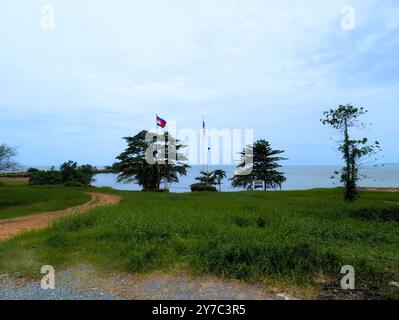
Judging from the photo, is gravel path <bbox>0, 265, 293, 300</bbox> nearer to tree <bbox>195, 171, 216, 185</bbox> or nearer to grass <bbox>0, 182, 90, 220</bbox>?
grass <bbox>0, 182, 90, 220</bbox>

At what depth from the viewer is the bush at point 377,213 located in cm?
1212

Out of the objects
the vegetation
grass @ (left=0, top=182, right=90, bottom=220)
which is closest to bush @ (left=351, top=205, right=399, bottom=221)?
grass @ (left=0, top=182, right=90, bottom=220)

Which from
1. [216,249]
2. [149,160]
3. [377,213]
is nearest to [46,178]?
[149,160]

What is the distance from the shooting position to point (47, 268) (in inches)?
229

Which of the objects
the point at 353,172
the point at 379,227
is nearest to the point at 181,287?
the point at 379,227

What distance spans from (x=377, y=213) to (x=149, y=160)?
27881mm

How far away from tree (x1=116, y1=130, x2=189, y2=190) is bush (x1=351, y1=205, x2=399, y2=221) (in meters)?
26.7

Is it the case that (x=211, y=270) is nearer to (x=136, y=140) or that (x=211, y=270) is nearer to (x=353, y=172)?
(x=353, y=172)

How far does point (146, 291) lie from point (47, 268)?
2.16 meters

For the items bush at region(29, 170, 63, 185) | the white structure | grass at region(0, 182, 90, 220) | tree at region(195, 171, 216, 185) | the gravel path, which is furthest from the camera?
the white structure

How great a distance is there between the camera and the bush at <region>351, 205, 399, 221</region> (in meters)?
12.1

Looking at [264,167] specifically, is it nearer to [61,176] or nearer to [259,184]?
[259,184]

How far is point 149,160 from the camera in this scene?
37406 mm
